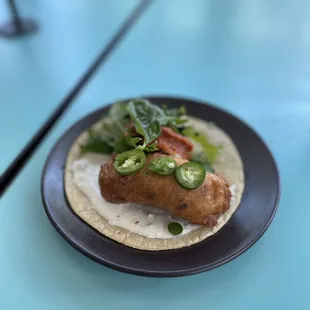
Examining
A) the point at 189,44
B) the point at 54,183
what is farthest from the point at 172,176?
the point at 189,44

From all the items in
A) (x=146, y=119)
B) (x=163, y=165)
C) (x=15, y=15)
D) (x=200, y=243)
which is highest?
Result: (x=15, y=15)

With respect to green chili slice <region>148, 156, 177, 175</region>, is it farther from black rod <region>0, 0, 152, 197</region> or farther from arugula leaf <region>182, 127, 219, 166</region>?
black rod <region>0, 0, 152, 197</region>

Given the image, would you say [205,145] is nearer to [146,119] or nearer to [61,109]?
[146,119]

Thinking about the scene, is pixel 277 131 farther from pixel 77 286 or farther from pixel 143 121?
pixel 77 286

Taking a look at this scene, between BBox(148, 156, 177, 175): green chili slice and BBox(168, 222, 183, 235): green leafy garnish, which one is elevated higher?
BBox(148, 156, 177, 175): green chili slice

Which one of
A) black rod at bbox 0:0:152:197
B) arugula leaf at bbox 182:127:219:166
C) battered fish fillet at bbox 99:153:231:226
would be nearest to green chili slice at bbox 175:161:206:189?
battered fish fillet at bbox 99:153:231:226

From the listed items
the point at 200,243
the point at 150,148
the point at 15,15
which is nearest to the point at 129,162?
the point at 150,148
